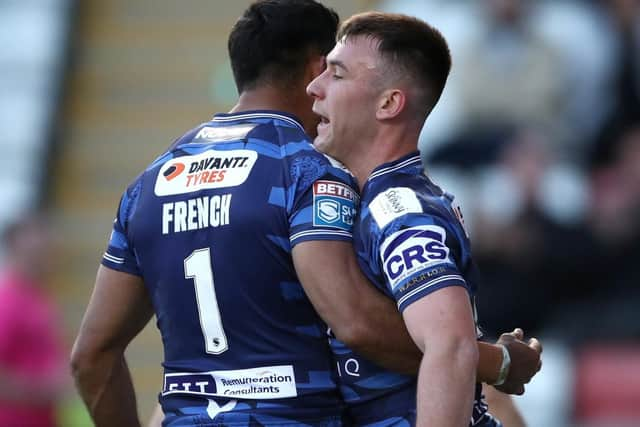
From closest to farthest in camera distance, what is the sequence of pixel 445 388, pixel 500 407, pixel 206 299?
pixel 445 388 < pixel 206 299 < pixel 500 407

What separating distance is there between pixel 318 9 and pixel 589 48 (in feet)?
18.8

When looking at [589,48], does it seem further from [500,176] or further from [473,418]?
[473,418]

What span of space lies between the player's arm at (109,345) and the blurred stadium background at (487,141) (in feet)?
13.0

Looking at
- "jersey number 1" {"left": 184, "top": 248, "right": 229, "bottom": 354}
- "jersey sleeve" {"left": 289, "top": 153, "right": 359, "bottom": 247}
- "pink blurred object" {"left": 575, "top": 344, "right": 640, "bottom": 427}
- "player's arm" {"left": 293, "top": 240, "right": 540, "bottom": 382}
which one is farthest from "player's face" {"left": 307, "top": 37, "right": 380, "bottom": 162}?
"pink blurred object" {"left": 575, "top": 344, "right": 640, "bottom": 427}

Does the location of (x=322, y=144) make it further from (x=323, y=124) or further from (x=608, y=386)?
(x=608, y=386)

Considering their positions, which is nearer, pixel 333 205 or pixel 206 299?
pixel 333 205

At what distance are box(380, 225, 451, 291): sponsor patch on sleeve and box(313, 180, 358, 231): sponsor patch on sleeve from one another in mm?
154

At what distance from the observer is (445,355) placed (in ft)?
11.5

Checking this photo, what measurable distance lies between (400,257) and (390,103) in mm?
507

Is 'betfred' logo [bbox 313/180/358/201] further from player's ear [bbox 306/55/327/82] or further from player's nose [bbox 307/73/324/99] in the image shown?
player's ear [bbox 306/55/327/82]

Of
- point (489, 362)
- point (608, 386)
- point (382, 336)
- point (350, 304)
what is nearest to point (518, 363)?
point (489, 362)

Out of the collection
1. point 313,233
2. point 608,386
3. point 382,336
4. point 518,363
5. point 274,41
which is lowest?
point 608,386

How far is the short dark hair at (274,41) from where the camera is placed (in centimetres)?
404

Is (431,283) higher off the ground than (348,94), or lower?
lower
